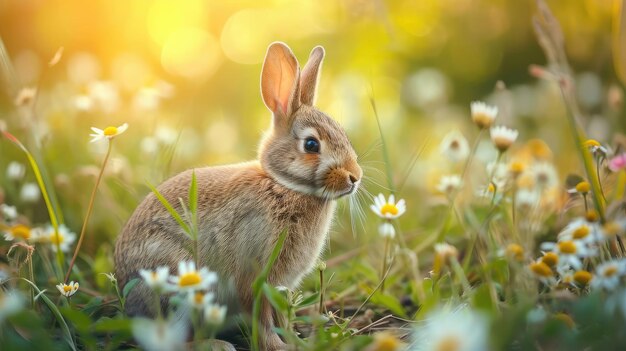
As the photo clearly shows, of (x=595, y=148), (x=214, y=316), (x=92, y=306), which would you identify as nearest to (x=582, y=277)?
(x=595, y=148)

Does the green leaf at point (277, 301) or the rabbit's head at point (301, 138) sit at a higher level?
the rabbit's head at point (301, 138)

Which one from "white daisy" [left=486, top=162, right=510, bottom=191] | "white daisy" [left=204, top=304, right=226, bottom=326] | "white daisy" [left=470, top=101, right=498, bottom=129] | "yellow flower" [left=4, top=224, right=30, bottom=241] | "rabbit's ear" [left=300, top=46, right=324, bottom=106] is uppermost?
"rabbit's ear" [left=300, top=46, right=324, bottom=106]

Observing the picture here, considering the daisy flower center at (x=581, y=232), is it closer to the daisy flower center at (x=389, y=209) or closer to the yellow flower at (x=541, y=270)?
the yellow flower at (x=541, y=270)

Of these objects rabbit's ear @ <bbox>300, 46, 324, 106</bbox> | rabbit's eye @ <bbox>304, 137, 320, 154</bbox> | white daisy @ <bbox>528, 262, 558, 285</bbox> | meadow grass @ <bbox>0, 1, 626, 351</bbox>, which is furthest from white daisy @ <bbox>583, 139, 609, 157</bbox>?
rabbit's ear @ <bbox>300, 46, 324, 106</bbox>

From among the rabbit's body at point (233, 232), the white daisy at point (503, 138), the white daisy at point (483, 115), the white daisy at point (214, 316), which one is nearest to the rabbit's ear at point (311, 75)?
the rabbit's body at point (233, 232)

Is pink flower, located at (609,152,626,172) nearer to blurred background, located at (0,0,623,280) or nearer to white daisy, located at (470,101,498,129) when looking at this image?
white daisy, located at (470,101,498,129)

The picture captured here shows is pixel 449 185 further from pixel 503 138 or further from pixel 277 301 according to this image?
pixel 277 301
